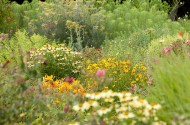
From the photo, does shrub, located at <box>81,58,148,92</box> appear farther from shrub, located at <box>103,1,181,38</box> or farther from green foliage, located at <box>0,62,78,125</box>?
shrub, located at <box>103,1,181,38</box>

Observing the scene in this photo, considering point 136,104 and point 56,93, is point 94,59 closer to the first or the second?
point 56,93

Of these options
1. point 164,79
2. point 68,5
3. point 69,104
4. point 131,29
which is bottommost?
point 131,29

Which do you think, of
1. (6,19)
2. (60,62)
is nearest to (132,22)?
(6,19)

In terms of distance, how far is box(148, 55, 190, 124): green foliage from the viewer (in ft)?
14.0

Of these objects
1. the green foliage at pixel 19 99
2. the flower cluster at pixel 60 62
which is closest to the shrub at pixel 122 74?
the flower cluster at pixel 60 62

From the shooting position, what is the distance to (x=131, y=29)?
13398 mm

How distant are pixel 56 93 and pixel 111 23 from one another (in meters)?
7.15

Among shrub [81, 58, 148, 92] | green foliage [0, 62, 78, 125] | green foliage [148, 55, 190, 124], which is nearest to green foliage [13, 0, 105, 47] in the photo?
shrub [81, 58, 148, 92]

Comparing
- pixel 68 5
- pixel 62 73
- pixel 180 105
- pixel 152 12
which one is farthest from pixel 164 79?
pixel 152 12

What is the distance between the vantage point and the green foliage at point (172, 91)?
428cm

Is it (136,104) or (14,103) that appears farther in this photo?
(14,103)

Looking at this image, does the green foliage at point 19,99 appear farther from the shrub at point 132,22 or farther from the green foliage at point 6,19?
the green foliage at point 6,19

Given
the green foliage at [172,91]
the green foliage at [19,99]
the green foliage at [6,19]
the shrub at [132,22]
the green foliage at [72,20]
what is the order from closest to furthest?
the green foliage at [172,91] < the green foliage at [19,99] < the green foliage at [72,20] < the shrub at [132,22] < the green foliage at [6,19]

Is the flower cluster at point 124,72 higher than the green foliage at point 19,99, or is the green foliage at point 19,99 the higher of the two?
the green foliage at point 19,99
